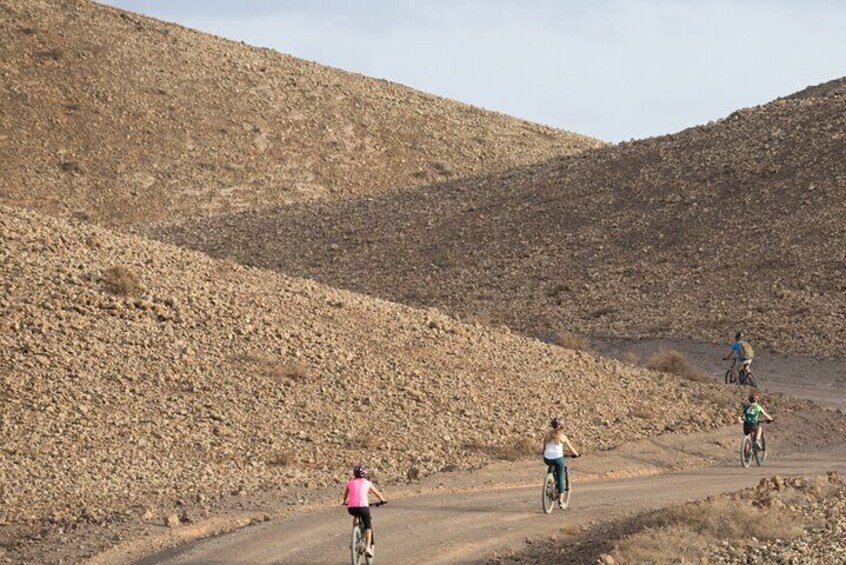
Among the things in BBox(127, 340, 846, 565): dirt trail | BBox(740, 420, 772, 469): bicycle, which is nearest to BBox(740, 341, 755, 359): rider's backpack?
BBox(127, 340, 846, 565): dirt trail

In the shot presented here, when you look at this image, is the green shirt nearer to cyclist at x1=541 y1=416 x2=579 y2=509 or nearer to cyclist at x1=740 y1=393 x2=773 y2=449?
cyclist at x1=740 y1=393 x2=773 y2=449

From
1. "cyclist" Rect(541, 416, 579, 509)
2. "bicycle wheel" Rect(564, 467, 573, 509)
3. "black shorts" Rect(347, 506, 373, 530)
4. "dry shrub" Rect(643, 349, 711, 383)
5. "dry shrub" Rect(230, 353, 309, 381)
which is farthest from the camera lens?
"dry shrub" Rect(643, 349, 711, 383)

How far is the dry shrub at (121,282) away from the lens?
3200 cm

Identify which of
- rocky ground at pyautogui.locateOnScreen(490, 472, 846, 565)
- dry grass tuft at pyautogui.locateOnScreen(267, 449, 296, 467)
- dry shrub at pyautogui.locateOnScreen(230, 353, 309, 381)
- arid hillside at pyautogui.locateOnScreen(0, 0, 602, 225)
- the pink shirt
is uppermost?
arid hillside at pyautogui.locateOnScreen(0, 0, 602, 225)

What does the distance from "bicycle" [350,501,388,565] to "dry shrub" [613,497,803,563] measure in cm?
314

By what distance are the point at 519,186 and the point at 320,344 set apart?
40095 millimetres

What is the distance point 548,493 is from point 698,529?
3246mm

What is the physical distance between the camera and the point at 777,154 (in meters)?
66.2

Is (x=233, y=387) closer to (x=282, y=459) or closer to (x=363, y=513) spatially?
(x=282, y=459)

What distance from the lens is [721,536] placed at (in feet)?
63.3

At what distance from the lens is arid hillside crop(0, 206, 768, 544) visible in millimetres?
25078

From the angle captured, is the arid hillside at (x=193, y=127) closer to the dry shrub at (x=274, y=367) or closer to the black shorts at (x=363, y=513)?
the dry shrub at (x=274, y=367)

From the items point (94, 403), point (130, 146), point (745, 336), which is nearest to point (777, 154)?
point (745, 336)

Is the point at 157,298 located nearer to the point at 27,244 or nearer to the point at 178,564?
the point at 27,244
